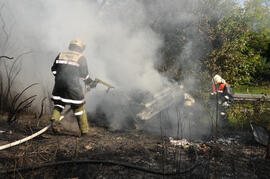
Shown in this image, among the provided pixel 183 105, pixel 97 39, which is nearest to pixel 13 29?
pixel 97 39

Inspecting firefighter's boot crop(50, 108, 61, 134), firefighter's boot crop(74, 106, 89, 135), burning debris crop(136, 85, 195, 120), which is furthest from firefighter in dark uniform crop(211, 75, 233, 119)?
firefighter's boot crop(50, 108, 61, 134)

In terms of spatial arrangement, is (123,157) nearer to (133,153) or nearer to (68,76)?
(133,153)

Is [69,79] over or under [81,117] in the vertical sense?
over

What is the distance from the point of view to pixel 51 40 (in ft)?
21.4

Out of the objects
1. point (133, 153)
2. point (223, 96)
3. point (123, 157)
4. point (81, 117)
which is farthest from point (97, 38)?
point (123, 157)

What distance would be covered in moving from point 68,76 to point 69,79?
0.06 m

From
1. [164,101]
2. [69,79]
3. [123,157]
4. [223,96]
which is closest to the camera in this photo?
[123,157]

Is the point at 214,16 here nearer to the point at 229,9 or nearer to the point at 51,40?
the point at 229,9

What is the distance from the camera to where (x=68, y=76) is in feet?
12.4

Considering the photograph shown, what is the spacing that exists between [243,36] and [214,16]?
1.45 m

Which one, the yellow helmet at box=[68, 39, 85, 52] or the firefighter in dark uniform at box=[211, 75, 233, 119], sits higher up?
the yellow helmet at box=[68, 39, 85, 52]

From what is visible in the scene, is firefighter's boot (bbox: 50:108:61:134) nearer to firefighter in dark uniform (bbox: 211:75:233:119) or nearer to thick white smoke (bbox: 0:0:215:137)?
thick white smoke (bbox: 0:0:215:137)

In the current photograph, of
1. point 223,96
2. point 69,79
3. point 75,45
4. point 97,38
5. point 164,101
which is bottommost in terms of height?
point 164,101

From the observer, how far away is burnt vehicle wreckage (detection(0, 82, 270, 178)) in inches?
105
